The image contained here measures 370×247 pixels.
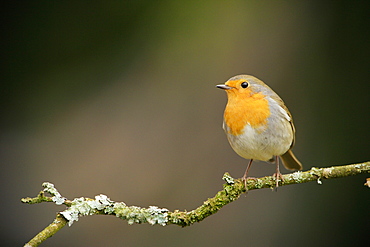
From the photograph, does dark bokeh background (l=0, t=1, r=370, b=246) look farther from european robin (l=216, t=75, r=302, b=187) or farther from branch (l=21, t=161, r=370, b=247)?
branch (l=21, t=161, r=370, b=247)

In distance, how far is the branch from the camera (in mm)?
1887

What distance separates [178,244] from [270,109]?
6.12ft

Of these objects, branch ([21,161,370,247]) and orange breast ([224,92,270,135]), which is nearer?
branch ([21,161,370,247])

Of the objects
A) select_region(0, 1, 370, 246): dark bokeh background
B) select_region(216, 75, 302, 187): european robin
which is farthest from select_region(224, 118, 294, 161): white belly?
select_region(0, 1, 370, 246): dark bokeh background

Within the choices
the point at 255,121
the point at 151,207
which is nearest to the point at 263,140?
the point at 255,121

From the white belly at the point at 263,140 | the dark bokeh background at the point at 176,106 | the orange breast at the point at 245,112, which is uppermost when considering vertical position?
the dark bokeh background at the point at 176,106

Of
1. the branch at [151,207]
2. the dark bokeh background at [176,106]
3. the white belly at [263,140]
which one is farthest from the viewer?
the dark bokeh background at [176,106]

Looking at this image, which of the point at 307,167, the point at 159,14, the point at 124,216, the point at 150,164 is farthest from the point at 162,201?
the point at 124,216

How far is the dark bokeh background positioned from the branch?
1.84m

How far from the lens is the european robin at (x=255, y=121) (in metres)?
2.86

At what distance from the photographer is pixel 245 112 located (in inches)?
115

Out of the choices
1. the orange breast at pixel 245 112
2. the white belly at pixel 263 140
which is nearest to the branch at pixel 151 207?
the white belly at pixel 263 140

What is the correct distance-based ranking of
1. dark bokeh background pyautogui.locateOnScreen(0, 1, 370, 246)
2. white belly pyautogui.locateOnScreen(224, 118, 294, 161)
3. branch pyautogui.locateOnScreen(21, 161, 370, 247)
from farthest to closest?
dark bokeh background pyautogui.locateOnScreen(0, 1, 370, 246), white belly pyautogui.locateOnScreen(224, 118, 294, 161), branch pyautogui.locateOnScreen(21, 161, 370, 247)

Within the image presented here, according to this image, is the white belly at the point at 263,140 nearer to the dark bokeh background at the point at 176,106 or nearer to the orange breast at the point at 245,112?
the orange breast at the point at 245,112
